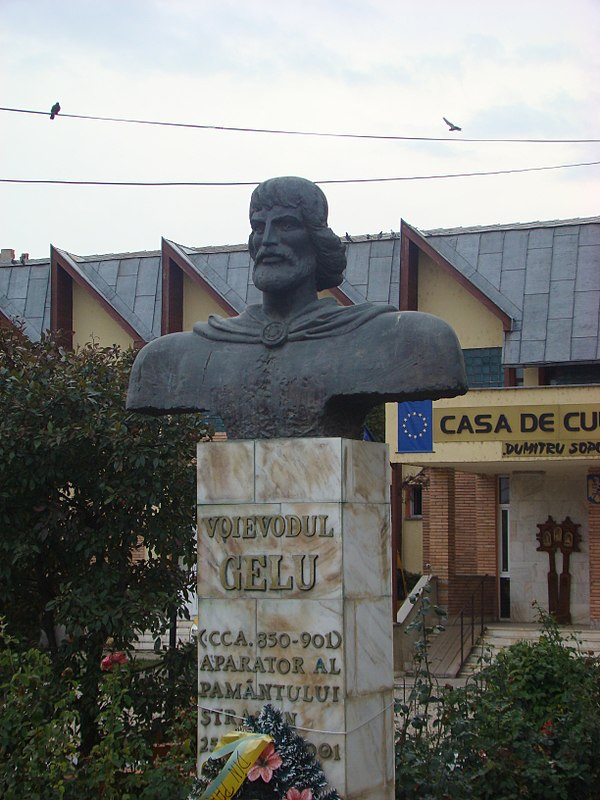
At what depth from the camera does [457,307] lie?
23875 millimetres

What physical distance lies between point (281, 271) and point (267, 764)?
2493mm

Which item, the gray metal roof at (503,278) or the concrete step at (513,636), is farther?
the gray metal roof at (503,278)

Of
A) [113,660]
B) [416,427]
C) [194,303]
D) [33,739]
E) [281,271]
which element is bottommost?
[33,739]

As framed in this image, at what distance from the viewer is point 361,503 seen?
21.6 ft

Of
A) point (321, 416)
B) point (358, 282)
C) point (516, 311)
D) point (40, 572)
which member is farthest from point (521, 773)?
point (358, 282)

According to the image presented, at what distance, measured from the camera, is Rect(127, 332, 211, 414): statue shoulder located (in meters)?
6.97

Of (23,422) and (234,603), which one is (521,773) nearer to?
(234,603)

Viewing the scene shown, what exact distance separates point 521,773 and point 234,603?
2376mm

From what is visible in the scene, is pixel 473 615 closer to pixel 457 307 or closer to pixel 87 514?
pixel 457 307

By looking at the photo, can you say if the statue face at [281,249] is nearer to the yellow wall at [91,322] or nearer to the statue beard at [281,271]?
the statue beard at [281,271]

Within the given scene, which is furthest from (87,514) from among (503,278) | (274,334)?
(503,278)

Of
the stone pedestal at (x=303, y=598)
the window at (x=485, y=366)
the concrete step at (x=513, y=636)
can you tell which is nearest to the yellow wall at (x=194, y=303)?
the window at (x=485, y=366)

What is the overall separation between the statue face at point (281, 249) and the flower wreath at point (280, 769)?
2198mm

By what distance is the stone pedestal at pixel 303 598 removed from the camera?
20.8 feet
